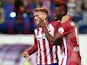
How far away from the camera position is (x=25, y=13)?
9258 millimetres

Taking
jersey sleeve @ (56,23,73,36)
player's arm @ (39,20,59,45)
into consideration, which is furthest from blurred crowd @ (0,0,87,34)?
player's arm @ (39,20,59,45)

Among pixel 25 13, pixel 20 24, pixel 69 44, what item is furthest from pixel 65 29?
pixel 25 13

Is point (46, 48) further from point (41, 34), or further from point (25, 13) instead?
point (25, 13)

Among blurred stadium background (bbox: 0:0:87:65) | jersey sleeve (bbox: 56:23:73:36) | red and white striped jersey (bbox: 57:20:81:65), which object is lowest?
red and white striped jersey (bbox: 57:20:81:65)

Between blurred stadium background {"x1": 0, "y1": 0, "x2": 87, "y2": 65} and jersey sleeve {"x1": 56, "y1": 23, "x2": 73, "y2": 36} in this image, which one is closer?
jersey sleeve {"x1": 56, "y1": 23, "x2": 73, "y2": 36}

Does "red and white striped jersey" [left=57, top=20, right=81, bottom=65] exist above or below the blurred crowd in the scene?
below

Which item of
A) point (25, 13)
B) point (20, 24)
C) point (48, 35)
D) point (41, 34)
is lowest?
point (48, 35)

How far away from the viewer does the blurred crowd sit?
8852mm

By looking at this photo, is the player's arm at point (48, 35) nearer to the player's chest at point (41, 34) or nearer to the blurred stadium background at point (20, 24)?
the player's chest at point (41, 34)

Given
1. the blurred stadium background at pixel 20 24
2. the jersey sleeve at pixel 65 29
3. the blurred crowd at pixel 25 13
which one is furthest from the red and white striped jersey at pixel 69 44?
the blurred crowd at pixel 25 13

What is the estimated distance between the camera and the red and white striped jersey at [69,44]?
505cm

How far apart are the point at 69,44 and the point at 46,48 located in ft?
1.61

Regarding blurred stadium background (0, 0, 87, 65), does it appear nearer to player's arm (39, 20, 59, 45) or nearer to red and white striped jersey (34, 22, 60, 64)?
red and white striped jersey (34, 22, 60, 64)

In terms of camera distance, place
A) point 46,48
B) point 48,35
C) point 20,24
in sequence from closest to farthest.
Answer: point 48,35
point 46,48
point 20,24
